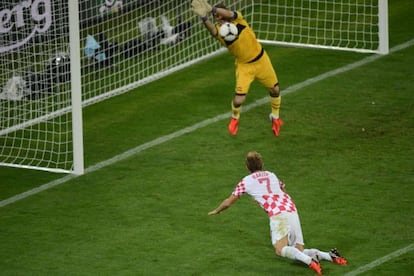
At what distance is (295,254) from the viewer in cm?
1371

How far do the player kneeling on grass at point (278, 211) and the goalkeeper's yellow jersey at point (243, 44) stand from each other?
3.32m

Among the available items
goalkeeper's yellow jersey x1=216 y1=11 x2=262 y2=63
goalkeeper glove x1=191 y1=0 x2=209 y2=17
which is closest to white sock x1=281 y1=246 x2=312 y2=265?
goalkeeper glove x1=191 y1=0 x2=209 y2=17

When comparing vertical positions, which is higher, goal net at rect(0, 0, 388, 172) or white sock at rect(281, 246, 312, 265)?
goal net at rect(0, 0, 388, 172)

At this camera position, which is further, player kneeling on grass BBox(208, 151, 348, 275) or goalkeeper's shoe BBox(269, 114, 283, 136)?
goalkeeper's shoe BBox(269, 114, 283, 136)

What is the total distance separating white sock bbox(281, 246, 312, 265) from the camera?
13.7 m

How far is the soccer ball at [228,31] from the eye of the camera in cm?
1667

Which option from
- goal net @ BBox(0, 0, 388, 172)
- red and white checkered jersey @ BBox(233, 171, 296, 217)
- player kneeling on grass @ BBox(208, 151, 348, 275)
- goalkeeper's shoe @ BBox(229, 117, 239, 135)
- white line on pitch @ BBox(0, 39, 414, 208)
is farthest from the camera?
goal net @ BBox(0, 0, 388, 172)

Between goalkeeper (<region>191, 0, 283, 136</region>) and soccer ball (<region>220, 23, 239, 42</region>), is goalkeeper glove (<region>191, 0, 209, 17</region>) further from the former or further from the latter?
soccer ball (<region>220, 23, 239, 42</region>)

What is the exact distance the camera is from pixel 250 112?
63.7 feet

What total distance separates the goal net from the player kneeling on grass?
375 cm

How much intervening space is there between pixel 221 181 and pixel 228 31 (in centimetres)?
194

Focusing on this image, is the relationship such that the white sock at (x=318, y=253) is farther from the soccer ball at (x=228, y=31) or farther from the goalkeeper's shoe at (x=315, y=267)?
the soccer ball at (x=228, y=31)

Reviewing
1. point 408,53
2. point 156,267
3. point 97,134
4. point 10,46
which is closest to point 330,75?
point 408,53

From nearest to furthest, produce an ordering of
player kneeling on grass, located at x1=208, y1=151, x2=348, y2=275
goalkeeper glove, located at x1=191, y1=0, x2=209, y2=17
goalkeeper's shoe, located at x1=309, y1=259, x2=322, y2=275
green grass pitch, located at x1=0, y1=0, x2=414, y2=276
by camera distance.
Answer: goalkeeper's shoe, located at x1=309, y1=259, x2=322, y2=275 → player kneeling on grass, located at x1=208, y1=151, x2=348, y2=275 → green grass pitch, located at x1=0, y1=0, x2=414, y2=276 → goalkeeper glove, located at x1=191, y1=0, x2=209, y2=17
